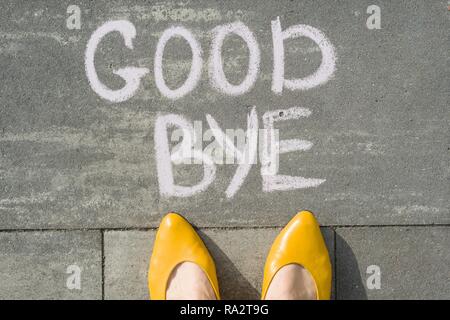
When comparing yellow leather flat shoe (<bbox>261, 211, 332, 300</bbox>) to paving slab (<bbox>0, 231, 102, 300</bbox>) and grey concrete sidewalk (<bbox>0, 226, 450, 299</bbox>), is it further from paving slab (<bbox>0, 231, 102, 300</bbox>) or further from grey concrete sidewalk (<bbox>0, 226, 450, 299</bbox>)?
paving slab (<bbox>0, 231, 102, 300</bbox>)

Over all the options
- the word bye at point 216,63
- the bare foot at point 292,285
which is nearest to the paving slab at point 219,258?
the bare foot at point 292,285

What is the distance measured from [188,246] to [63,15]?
1.51m

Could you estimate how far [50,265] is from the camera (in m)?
2.64

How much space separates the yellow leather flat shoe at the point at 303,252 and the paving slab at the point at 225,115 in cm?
8

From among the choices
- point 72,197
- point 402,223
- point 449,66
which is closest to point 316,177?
point 402,223

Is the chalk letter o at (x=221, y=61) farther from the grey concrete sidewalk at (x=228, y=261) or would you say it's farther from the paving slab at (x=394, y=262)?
the paving slab at (x=394, y=262)

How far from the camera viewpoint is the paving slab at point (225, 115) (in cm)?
254

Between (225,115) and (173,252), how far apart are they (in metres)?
0.86

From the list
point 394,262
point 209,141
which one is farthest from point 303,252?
point 209,141

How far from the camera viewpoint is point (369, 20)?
2539 millimetres

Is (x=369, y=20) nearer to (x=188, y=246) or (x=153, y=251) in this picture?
(x=188, y=246)

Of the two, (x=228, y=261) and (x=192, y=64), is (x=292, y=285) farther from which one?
(x=192, y=64)

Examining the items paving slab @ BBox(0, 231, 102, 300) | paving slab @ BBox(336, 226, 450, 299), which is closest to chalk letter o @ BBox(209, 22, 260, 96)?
paving slab @ BBox(336, 226, 450, 299)
